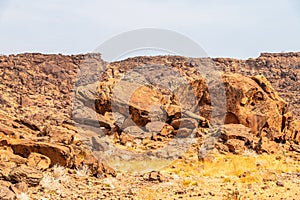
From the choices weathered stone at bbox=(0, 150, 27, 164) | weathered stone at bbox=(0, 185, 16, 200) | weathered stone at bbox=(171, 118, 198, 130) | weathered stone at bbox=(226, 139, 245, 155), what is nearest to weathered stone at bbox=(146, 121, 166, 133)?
weathered stone at bbox=(171, 118, 198, 130)

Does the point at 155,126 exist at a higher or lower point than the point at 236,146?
higher

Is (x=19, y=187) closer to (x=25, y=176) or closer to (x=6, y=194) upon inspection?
(x=25, y=176)

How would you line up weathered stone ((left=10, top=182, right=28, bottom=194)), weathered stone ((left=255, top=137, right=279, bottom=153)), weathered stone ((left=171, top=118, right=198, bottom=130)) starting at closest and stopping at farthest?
1. weathered stone ((left=10, top=182, right=28, bottom=194))
2. weathered stone ((left=255, top=137, right=279, bottom=153))
3. weathered stone ((left=171, top=118, right=198, bottom=130))

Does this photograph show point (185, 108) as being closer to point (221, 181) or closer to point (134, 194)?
point (221, 181)

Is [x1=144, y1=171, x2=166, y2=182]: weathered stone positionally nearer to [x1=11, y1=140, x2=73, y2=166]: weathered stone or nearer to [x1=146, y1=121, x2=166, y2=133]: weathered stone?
[x1=11, y1=140, x2=73, y2=166]: weathered stone

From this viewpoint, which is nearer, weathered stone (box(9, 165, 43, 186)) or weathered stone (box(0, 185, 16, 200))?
weathered stone (box(0, 185, 16, 200))

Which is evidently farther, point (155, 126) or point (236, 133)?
point (155, 126)

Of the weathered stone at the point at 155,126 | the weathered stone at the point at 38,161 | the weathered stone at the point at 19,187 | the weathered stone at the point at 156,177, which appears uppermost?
the weathered stone at the point at 155,126

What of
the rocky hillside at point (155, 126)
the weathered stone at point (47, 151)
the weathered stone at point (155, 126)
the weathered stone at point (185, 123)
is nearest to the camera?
the weathered stone at point (47, 151)

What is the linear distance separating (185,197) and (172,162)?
6.13 metres

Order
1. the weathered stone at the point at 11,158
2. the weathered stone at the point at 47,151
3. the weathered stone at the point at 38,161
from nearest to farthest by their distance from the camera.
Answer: the weathered stone at the point at 11,158 → the weathered stone at the point at 38,161 → the weathered stone at the point at 47,151

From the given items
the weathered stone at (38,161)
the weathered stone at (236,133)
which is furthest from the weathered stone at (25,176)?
the weathered stone at (236,133)

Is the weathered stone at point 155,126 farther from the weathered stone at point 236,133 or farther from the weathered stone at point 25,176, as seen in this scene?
the weathered stone at point 25,176

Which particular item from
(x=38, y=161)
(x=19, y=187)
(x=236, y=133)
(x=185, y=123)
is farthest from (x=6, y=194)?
(x=185, y=123)
